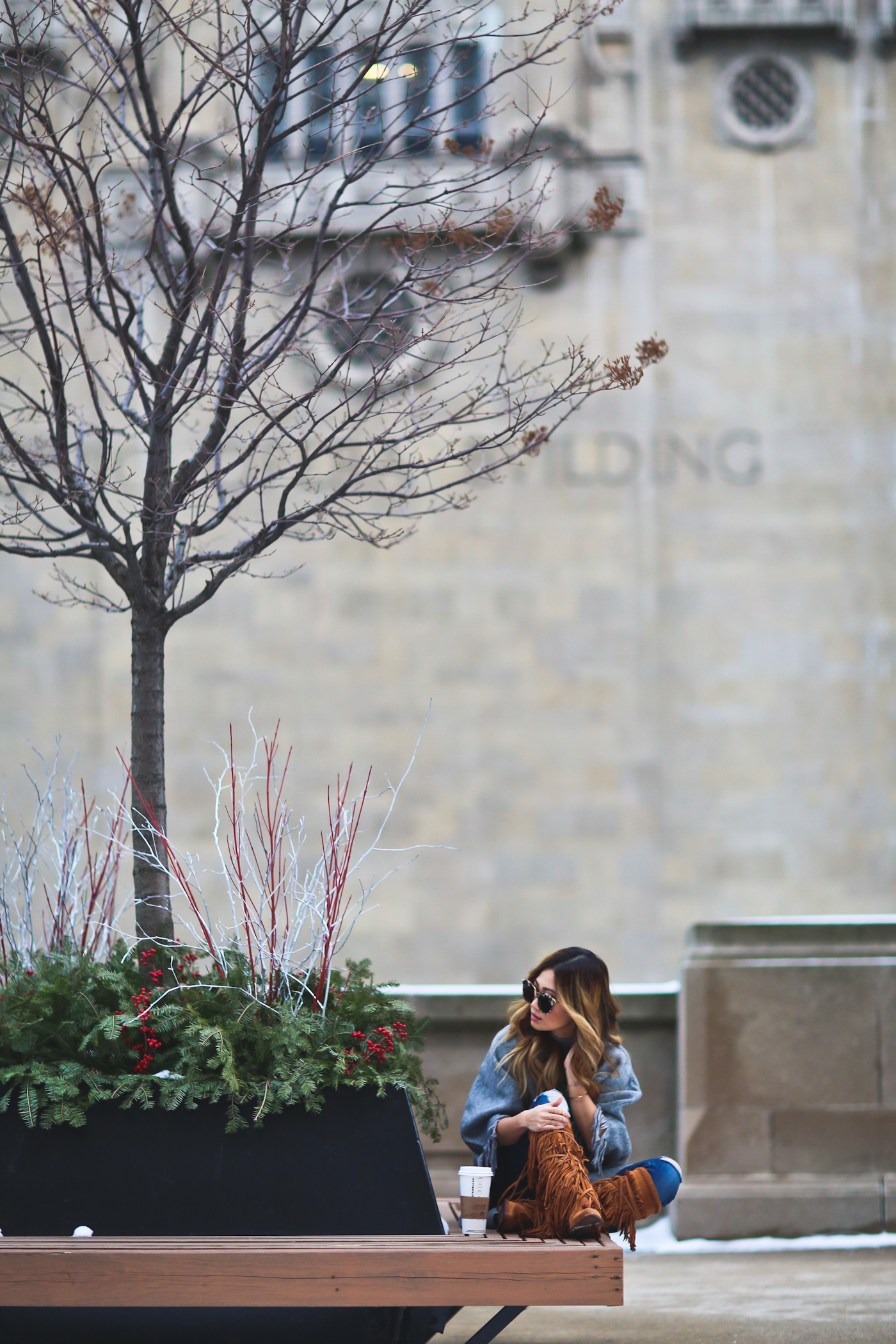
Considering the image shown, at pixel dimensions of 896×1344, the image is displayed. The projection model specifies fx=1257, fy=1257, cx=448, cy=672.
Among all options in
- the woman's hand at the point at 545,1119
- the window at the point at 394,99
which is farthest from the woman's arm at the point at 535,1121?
the window at the point at 394,99

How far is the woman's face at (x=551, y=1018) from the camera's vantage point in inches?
130

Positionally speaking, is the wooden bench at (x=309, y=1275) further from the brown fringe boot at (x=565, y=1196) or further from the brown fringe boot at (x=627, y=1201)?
the brown fringe boot at (x=627, y=1201)

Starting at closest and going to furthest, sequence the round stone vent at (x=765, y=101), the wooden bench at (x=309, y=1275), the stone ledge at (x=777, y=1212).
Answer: the wooden bench at (x=309, y=1275), the stone ledge at (x=777, y=1212), the round stone vent at (x=765, y=101)

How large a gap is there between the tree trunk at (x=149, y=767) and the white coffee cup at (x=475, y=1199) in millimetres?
1232

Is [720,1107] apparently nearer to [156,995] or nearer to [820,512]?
[156,995]

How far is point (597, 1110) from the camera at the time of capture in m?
3.29

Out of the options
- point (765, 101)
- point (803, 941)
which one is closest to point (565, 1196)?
point (803, 941)

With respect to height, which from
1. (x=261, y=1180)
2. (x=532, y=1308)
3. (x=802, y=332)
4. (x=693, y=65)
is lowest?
(x=532, y=1308)

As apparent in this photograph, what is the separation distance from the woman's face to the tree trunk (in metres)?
1.17

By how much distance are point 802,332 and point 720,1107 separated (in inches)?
306

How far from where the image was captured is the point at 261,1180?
3.06 metres

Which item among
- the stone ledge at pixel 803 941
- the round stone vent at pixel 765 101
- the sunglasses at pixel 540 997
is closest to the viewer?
the sunglasses at pixel 540 997

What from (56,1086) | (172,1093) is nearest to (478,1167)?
(172,1093)

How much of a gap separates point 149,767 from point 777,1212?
357 cm
